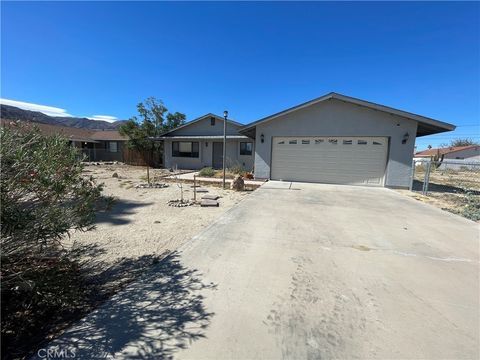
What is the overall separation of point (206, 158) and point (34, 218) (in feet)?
53.4

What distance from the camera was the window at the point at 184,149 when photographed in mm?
18594

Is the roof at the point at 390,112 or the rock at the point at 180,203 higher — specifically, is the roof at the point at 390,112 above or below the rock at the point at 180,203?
above

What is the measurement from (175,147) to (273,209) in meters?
14.7

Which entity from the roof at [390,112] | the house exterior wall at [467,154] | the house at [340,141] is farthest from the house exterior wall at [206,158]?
the house exterior wall at [467,154]

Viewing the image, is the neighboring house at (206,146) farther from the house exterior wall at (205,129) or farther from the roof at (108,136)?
the roof at (108,136)

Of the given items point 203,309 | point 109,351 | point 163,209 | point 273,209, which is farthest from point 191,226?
point 109,351

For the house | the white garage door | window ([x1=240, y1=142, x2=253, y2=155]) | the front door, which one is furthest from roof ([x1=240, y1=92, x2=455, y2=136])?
the front door

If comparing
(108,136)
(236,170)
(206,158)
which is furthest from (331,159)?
(108,136)

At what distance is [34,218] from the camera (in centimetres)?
212

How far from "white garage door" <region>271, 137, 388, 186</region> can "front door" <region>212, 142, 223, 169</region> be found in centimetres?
660

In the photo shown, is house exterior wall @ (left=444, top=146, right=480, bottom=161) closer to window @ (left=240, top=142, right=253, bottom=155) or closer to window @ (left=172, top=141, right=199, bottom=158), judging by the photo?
window @ (left=240, top=142, right=253, bottom=155)

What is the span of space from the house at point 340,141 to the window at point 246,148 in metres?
4.13

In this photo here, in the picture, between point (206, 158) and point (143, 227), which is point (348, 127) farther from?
point (206, 158)

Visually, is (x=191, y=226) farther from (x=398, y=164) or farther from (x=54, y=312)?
(x=398, y=164)
